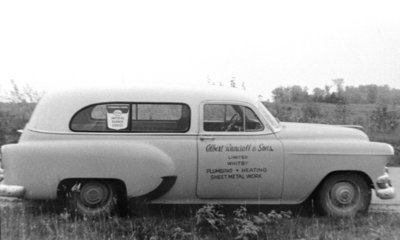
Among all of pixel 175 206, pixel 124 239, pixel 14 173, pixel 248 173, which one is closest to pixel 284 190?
pixel 248 173

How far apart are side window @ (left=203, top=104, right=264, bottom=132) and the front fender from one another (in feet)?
2.56

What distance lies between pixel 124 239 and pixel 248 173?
5.74 ft

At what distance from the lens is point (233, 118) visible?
6.36 meters

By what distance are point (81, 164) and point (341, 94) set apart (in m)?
10.6

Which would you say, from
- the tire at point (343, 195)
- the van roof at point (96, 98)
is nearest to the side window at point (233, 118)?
the van roof at point (96, 98)

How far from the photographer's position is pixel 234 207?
668cm

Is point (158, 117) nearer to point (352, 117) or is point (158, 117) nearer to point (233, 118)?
point (233, 118)

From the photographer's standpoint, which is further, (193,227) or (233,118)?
(233,118)

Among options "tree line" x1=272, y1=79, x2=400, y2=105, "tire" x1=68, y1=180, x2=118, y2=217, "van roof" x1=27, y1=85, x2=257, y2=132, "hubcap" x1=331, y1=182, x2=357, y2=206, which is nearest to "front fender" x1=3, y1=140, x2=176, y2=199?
"tire" x1=68, y1=180, x2=118, y2=217

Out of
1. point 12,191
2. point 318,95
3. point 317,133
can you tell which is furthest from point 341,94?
point 12,191

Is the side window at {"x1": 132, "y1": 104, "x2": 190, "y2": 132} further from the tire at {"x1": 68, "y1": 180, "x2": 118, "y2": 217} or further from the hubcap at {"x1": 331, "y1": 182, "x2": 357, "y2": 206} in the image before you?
the hubcap at {"x1": 331, "y1": 182, "x2": 357, "y2": 206}

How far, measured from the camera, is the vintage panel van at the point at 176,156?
19.6ft

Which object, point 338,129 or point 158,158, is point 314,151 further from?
point 158,158

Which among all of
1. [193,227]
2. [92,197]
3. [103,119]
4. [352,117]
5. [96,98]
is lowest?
Answer: [193,227]
